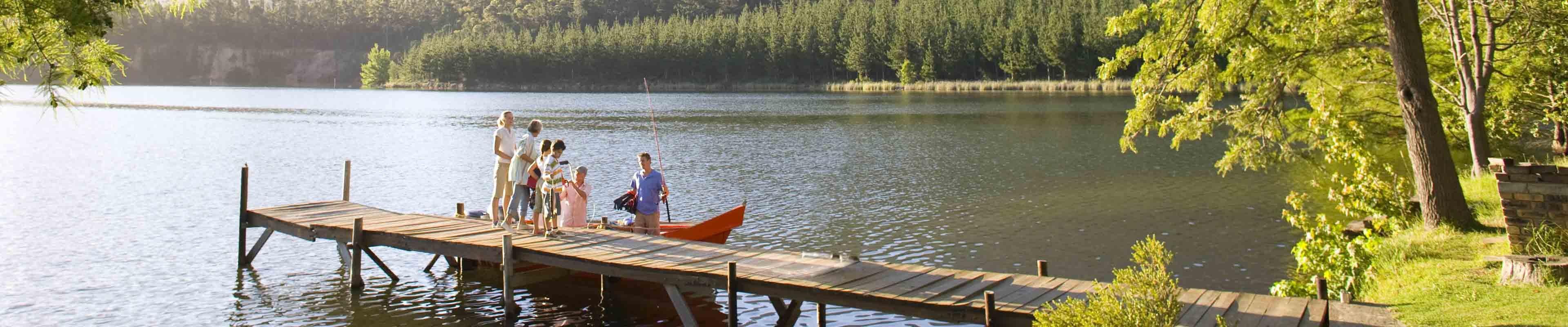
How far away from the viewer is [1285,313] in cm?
875

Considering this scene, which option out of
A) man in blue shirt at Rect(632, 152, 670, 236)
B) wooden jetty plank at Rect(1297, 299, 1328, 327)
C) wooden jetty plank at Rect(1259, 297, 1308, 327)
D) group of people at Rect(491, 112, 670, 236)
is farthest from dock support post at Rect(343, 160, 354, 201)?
wooden jetty plank at Rect(1297, 299, 1328, 327)

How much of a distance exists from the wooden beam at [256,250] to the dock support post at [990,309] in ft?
38.2

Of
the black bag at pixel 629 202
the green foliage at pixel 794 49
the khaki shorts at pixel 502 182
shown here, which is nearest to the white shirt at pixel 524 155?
the khaki shorts at pixel 502 182

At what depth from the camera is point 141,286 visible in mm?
14414

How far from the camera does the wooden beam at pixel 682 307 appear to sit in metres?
11.0

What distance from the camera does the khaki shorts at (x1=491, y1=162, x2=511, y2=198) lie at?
14461 millimetres

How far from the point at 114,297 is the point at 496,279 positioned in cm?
477

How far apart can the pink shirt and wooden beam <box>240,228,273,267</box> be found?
4.86 meters

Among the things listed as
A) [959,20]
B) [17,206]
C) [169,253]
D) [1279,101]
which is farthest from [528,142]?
[959,20]

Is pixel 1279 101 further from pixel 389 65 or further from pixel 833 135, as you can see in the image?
pixel 389 65

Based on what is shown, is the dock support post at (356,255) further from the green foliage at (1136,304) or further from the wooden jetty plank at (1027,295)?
the green foliage at (1136,304)

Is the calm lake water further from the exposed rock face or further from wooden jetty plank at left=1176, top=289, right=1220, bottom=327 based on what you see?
the exposed rock face

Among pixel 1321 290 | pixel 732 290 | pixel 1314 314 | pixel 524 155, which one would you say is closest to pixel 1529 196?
pixel 1321 290

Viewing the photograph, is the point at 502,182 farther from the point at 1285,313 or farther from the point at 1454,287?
the point at 1454,287
